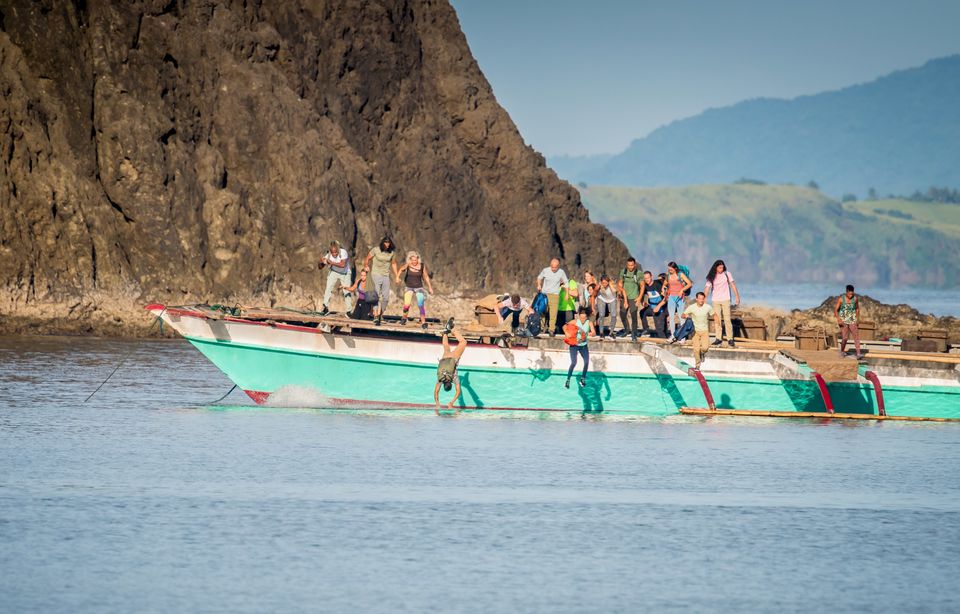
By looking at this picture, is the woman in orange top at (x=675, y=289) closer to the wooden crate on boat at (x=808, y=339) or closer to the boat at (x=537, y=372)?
the boat at (x=537, y=372)

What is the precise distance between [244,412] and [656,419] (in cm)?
928

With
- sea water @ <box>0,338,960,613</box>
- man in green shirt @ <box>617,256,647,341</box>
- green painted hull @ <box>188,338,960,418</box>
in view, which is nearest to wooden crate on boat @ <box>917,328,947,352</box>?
green painted hull @ <box>188,338,960,418</box>

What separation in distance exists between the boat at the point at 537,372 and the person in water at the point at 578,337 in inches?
14.7

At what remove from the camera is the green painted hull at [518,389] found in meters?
30.3

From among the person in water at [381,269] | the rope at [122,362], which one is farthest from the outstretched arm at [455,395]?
the rope at [122,362]

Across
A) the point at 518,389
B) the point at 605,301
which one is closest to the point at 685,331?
the point at 605,301

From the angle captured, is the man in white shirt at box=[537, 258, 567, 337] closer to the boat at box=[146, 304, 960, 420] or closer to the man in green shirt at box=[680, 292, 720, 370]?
the boat at box=[146, 304, 960, 420]

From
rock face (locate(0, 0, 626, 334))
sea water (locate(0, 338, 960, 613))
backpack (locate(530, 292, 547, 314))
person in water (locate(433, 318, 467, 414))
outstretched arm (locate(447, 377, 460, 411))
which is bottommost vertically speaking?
sea water (locate(0, 338, 960, 613))

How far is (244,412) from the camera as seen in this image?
31094mm

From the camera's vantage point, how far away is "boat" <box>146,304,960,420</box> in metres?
30.0

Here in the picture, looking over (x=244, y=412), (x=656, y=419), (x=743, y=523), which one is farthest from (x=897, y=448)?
(x=244, y=412)

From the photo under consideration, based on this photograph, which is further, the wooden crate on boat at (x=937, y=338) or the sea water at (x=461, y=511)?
the wooden crate on boat at (x=937, y=338)

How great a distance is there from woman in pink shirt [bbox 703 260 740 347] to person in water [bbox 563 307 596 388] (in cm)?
282

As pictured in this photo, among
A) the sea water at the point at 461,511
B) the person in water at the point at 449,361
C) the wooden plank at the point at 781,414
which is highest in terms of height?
the person in water at the point at 449,361
